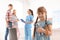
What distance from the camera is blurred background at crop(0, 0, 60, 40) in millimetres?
1814

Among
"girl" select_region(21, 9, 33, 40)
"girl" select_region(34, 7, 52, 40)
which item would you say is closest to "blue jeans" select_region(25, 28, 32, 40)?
"girl" select_region(21, 9, 33, 40)

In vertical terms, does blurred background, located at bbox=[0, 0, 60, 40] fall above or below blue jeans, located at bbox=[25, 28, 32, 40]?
above

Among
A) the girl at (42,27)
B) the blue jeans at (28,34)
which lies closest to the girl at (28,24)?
the blue jeans at (28,34)

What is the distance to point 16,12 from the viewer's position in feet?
6.56

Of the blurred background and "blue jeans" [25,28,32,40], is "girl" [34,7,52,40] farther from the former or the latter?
"blue jeans" [25,28,32,40]

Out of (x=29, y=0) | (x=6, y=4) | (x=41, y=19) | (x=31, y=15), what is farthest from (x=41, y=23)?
(x=6, y=4)

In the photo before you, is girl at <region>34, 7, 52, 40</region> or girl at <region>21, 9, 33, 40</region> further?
girl at <region>21, 9, 33, 40</region>

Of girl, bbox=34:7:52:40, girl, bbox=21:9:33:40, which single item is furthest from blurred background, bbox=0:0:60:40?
girl, bbox=34:7:52:40

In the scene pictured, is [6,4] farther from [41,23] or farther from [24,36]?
[41,23]

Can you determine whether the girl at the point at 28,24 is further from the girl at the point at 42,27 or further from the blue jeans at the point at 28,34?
the girl at the point at 42,27

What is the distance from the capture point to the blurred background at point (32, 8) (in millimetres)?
1814

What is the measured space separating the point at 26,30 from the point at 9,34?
0.85 feet

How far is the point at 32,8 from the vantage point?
6.27 feet

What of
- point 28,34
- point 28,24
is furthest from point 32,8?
point 28,34
